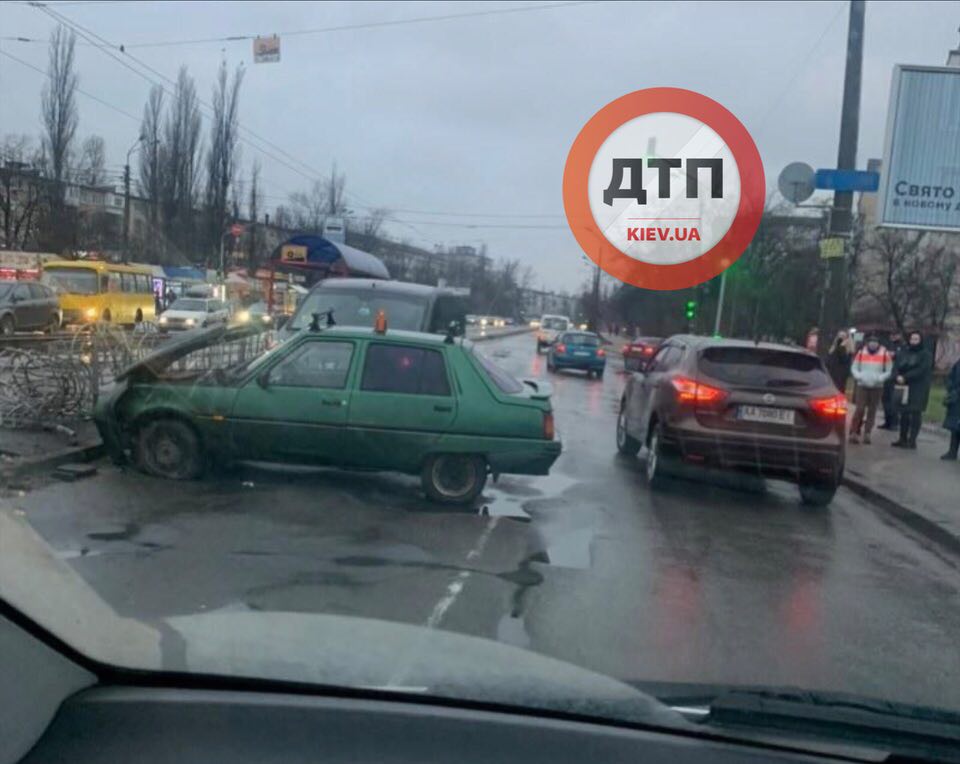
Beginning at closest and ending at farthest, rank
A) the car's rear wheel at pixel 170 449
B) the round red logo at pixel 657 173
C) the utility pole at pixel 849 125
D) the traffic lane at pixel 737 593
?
A: 1. the traffic lane at pixel 737 593
2. the car's rear wheel at pixel 170 449
3. the round red logo at pixel 657 173
4. the utility pole at pixel 849 125

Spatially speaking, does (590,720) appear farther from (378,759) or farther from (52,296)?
(52,296)

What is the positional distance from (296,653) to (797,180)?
1327 cm

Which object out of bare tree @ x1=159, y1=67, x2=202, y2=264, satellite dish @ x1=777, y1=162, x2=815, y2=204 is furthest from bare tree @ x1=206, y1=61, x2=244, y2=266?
satellite dish @ x1=777, y1=162, x2=815, y2=204

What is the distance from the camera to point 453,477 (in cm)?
845

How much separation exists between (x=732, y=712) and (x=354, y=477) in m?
7.23

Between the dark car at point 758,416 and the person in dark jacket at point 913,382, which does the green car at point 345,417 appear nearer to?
the dark car at point 758,416

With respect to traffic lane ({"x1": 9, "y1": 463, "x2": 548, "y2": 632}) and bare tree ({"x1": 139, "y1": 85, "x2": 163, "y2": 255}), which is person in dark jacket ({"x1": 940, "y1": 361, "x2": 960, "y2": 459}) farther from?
bare tree ({"x1": 139, "y1": 85, "x2": 163, "y2": 255})

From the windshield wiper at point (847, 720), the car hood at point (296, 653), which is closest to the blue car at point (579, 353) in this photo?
the car hood at point (296, 653)

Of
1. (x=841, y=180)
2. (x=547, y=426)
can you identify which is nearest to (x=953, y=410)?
(x=841, y=180)

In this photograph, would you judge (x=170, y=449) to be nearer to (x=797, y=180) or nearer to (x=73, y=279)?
(x=797, y=180)

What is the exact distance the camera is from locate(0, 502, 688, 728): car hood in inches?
87.7

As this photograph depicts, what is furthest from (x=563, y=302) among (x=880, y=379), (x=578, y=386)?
(x=880, y=379)

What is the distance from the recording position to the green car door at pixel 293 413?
8359mm

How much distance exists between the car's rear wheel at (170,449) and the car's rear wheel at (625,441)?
5647 mm
